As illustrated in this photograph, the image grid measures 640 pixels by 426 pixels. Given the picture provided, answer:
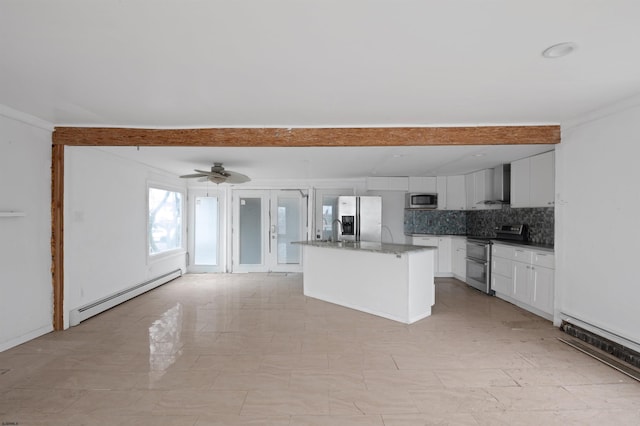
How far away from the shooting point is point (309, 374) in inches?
Answer: 108

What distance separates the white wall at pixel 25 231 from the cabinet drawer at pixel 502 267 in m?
6.26

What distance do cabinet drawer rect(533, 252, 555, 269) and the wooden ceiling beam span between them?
4.79ft

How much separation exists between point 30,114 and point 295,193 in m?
5.01

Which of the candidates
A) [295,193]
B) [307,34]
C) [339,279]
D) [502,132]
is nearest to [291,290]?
[339,279]

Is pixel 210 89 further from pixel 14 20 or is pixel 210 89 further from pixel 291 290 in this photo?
pixel 291 290

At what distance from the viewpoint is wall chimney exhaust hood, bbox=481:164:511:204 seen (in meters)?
5.52

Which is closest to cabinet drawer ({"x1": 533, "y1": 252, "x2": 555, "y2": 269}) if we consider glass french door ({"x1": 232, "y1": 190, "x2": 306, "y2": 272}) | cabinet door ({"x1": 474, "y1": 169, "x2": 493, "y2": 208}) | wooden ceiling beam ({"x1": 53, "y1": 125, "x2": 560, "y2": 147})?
wooden ceiling beam ({"x1": 53, "y1": 125, "x2": 560, "y2": 147})

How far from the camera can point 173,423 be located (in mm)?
2096

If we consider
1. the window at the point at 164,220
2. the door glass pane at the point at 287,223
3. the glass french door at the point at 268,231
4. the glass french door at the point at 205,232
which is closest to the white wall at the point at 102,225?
the window at the point at 164,220

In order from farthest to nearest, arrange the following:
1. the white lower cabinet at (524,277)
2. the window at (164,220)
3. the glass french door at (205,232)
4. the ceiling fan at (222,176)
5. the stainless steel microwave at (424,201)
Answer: the glass french door at (205,232), the stainless steel microwave at (424,201), the window at (164,220), the ceiling fan at (222,176), the white lower cabinet at (524,277)

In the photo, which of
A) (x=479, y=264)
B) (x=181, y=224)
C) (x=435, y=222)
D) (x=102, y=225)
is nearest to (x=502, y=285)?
(x=479, y=264)

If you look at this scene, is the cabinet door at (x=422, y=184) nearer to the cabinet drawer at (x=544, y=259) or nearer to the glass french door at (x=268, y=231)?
the glass french door at (x=268, y=231)

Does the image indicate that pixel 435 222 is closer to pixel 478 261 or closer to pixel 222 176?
pixel 478 261

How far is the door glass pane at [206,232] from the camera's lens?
25.2ft
